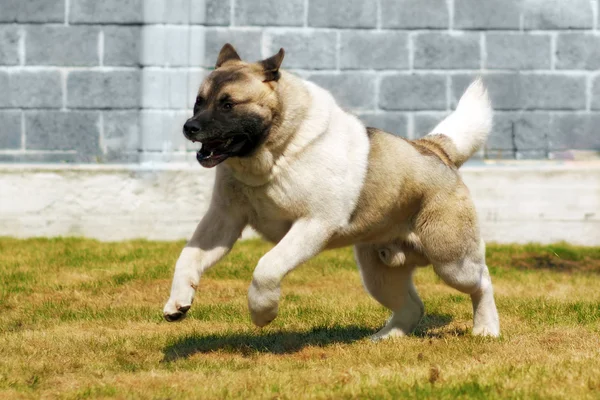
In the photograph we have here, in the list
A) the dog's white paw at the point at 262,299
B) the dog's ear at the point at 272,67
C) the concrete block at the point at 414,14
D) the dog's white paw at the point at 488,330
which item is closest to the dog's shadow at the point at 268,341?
the dog's white paw at the point at 488,330

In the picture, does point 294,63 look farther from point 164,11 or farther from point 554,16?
point 554,16

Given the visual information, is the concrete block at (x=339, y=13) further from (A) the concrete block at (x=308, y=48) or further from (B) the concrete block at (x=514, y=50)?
(B) the concrete block at (x=514, y=50)

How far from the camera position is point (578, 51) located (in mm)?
10766

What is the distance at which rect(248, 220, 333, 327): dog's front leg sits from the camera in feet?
18.1

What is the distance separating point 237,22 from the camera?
34.5 feet

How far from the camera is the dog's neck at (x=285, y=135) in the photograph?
18.4 ft

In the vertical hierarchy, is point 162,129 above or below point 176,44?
below

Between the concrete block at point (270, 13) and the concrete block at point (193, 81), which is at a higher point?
the concrete block at point (270, 13)

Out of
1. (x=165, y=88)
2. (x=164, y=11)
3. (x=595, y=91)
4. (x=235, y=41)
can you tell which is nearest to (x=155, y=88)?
(x=165, y=88)

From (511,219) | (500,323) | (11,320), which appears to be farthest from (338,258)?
(11,320)

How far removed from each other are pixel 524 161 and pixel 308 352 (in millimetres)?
5544

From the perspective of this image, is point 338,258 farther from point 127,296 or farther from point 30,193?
point 30,193

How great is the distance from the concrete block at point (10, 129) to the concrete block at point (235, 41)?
1.93 m

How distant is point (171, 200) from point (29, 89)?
1759mm
